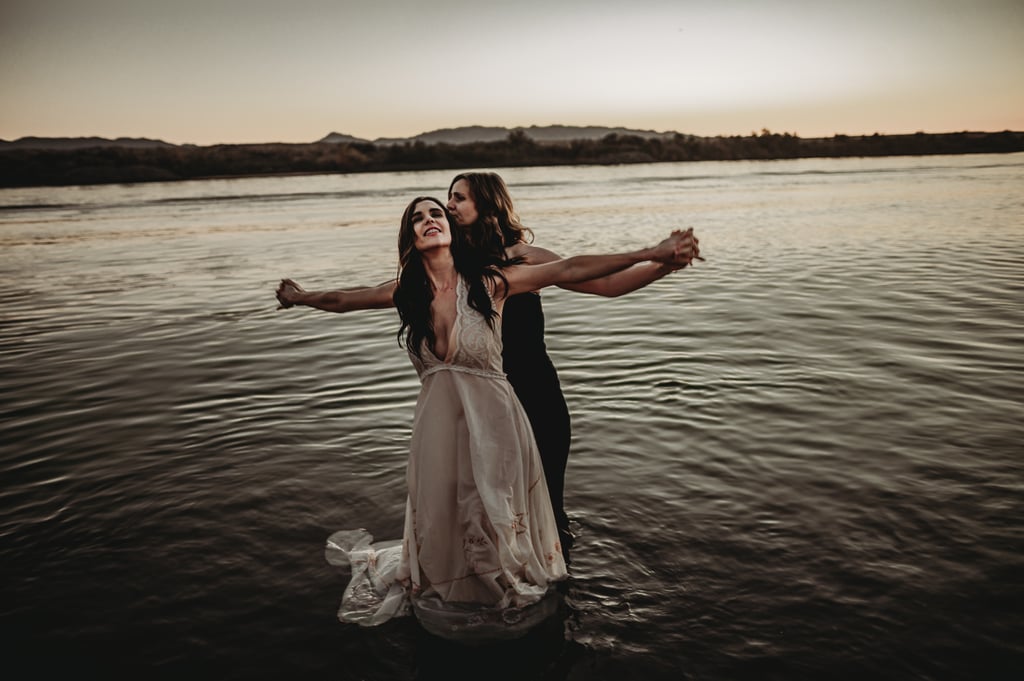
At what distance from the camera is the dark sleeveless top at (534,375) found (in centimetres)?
469

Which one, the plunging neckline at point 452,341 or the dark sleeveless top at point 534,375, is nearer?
the plunging neckline at point 452,341

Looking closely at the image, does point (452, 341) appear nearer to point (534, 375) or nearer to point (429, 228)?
point (429, 228)

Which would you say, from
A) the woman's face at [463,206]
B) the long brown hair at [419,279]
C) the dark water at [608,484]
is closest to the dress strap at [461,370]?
the long brown hair at [419,279]

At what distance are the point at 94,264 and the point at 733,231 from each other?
23033 mm

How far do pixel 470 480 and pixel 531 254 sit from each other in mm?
1481

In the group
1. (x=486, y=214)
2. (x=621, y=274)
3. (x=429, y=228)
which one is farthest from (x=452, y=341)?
(x=621, y=274)

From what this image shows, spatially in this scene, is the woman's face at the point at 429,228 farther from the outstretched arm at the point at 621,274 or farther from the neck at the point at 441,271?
the outstretched arm at the point at 621,274

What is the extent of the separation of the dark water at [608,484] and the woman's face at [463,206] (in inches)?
100

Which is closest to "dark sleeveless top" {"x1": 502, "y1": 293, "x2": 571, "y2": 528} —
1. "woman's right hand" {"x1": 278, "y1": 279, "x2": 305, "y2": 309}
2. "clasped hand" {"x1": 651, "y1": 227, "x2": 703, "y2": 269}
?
"clasped hand" {"x1": 651, "y1": 227, "x2": 703, "y2": 269}

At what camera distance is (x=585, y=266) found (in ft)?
12.3

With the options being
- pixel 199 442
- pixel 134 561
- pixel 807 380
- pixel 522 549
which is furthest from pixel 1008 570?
pixel 199 442

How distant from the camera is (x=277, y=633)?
4.32m

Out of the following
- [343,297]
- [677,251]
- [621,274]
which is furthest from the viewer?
[343,297]

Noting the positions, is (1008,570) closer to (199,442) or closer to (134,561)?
(134,561)
